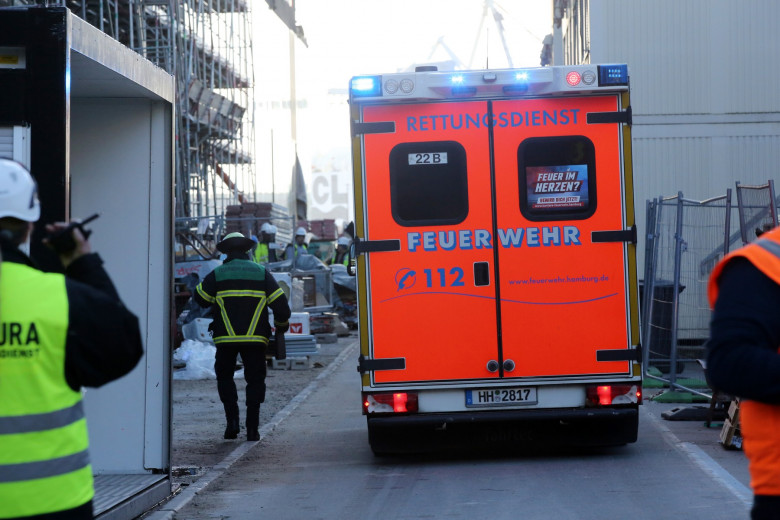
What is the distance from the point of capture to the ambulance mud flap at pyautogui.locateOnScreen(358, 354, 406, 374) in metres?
9.60

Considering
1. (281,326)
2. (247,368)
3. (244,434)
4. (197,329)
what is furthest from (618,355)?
(197,329)

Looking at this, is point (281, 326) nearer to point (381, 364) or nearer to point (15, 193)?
point (381, 364)

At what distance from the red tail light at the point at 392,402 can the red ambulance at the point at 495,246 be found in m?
0.01

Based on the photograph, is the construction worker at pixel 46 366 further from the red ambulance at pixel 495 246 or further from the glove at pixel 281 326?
the glove at pixel 281 326

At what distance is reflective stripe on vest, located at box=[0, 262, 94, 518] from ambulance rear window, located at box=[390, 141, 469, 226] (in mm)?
6385

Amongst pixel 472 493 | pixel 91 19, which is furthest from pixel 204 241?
pixel 472 493

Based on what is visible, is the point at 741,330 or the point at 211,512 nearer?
the point at 741,330

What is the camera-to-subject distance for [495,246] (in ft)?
31.7

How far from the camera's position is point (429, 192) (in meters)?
9.67

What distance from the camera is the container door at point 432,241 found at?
379 inches

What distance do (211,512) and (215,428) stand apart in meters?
4.79

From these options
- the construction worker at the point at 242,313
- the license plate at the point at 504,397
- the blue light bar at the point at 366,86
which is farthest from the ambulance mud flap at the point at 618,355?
the construction worker at the point at 242,313

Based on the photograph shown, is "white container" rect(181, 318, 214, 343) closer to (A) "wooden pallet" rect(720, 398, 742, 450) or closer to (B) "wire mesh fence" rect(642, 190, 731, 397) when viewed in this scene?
(B) "wire mesh fence" rect(642, 190, 731, 397)

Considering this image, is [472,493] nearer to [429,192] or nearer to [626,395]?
[626,395]
